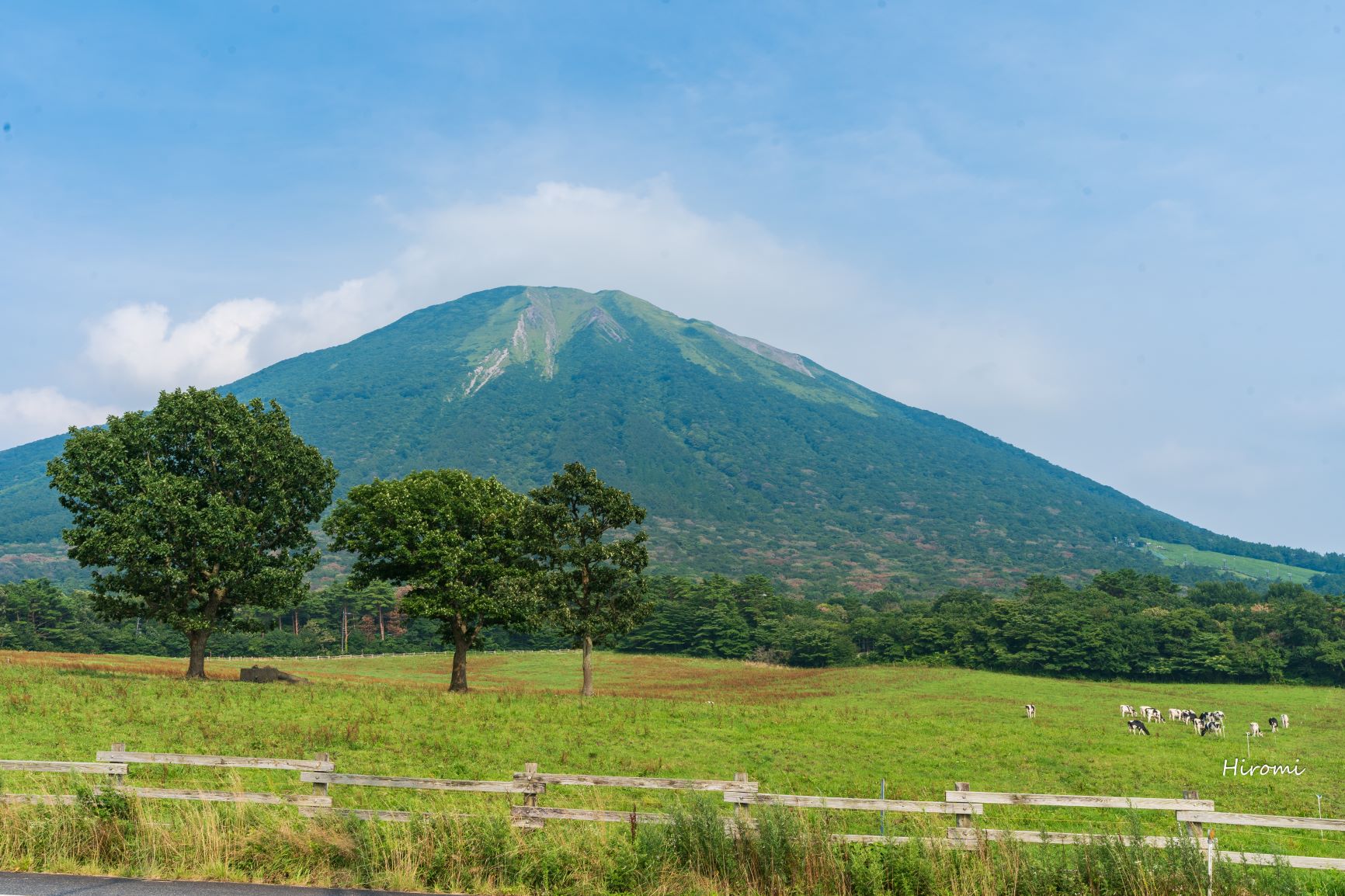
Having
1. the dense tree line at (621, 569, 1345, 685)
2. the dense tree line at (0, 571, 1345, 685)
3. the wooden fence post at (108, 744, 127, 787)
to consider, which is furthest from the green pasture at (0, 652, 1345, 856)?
the dense tree line at (621, 569, 1345, 685)

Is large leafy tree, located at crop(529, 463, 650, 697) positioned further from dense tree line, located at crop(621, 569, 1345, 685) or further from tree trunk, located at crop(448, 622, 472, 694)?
dense tree line, located at crop(621, 569, 1345, 685)

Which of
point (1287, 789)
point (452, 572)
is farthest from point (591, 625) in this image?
point (1287, 789)

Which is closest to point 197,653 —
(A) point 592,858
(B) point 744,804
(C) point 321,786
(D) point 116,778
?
(D) point 116,778

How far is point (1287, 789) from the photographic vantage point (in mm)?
27922

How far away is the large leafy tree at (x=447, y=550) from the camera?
155ft

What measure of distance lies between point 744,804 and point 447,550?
35973 millimetres

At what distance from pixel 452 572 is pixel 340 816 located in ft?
110

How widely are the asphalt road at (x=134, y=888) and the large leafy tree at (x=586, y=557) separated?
1372 inches

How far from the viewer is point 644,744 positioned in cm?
3116

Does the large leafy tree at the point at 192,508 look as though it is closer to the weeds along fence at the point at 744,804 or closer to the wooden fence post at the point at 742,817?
the weeds along fence at the point at 744,804

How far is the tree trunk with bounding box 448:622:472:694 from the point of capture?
157 feet

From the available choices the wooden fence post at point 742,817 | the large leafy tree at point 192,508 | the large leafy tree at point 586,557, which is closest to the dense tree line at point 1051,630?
the large leafy tree at point 586,557

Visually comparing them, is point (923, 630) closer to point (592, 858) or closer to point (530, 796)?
point (530, 796)

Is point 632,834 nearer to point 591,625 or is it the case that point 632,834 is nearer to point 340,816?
point 340,816
